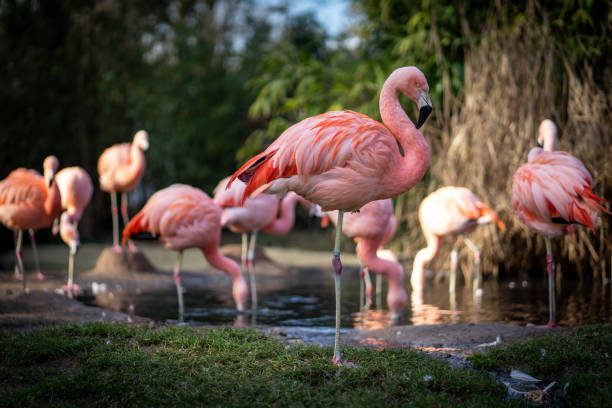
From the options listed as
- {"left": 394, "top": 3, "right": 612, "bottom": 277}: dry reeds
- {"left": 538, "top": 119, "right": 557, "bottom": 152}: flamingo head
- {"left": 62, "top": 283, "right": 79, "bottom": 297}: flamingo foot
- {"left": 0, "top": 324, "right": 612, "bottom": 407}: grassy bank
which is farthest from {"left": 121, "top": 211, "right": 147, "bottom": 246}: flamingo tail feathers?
{"left": 394, "top": 3, "right": 612, "bottom": 277}: dry reeds

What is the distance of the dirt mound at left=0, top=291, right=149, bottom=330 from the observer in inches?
190

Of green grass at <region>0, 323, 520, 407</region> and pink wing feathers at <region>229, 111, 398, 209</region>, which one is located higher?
pink wing feathers at <region>229, 111, 398, 209</region>

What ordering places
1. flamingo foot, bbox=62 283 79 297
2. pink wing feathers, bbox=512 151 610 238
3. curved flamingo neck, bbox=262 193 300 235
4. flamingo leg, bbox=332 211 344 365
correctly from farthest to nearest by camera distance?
curved flamingo neck, bbox=262 193 300 235 < flamingo foot, bbox=62 283 79 297 < pink wing feathers, bbox=512 151 610 238 < flamingo leg, bbox=332 211 344 365

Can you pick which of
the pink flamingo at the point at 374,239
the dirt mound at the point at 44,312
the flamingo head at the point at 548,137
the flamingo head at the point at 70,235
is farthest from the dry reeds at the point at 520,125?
the flamingo head at the point at 70,235

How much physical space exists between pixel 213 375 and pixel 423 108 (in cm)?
196

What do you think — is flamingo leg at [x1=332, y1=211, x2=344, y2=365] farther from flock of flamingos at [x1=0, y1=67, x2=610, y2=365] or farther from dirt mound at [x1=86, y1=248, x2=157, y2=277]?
dirt mound at [x1=86, y1=248, x2=157, y2=277]

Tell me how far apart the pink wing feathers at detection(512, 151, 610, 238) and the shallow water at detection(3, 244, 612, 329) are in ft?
3.38

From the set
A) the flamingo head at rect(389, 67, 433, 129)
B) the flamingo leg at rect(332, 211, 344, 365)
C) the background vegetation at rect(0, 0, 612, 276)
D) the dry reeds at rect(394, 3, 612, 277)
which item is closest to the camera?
the flamingo leg at rect(332, 211, 344, 365)

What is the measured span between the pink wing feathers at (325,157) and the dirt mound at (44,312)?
231cm

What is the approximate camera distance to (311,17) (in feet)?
64.0

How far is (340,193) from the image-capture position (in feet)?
11.6

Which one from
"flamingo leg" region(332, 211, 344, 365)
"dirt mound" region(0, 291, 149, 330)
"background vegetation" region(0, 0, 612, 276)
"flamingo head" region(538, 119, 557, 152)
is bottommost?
"dirt mound" region(0, 291, 149, 330)

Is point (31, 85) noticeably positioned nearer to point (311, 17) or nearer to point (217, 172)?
point (217, 172)

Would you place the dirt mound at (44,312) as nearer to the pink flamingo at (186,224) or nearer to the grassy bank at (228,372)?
the grassy bank at (228,372)
